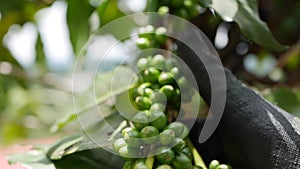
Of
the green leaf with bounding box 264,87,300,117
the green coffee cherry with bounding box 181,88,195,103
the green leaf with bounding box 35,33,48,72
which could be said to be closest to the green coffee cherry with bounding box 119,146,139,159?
the green coffee cherry with bounding box 181,88,195,103

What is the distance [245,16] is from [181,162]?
189 mm

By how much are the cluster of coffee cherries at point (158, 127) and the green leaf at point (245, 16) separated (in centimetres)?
7

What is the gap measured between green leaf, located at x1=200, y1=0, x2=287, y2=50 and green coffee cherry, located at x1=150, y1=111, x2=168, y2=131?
0.45 ft

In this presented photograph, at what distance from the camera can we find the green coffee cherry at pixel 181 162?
43cm

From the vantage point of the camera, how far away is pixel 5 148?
4.32 feet

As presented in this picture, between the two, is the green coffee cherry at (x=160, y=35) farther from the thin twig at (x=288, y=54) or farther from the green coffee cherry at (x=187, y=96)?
the thin twig at (x=288, y=54)

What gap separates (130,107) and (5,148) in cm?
86

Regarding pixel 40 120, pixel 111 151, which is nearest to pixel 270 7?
pixel 111 151

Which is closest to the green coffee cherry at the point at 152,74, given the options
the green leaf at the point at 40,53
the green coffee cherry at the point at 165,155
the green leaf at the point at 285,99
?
the green coffee cherry at the point at 165,155

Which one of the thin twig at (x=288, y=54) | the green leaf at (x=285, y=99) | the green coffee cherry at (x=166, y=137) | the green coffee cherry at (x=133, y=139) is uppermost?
the green coffee cherry at (x=133, y=139)

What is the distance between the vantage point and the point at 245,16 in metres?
0.55

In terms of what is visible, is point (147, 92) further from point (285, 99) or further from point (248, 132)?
point (285, 99)

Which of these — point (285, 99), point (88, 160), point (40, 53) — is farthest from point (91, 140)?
point (40, 53)

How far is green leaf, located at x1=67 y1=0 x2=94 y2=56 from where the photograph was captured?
2.30ft
